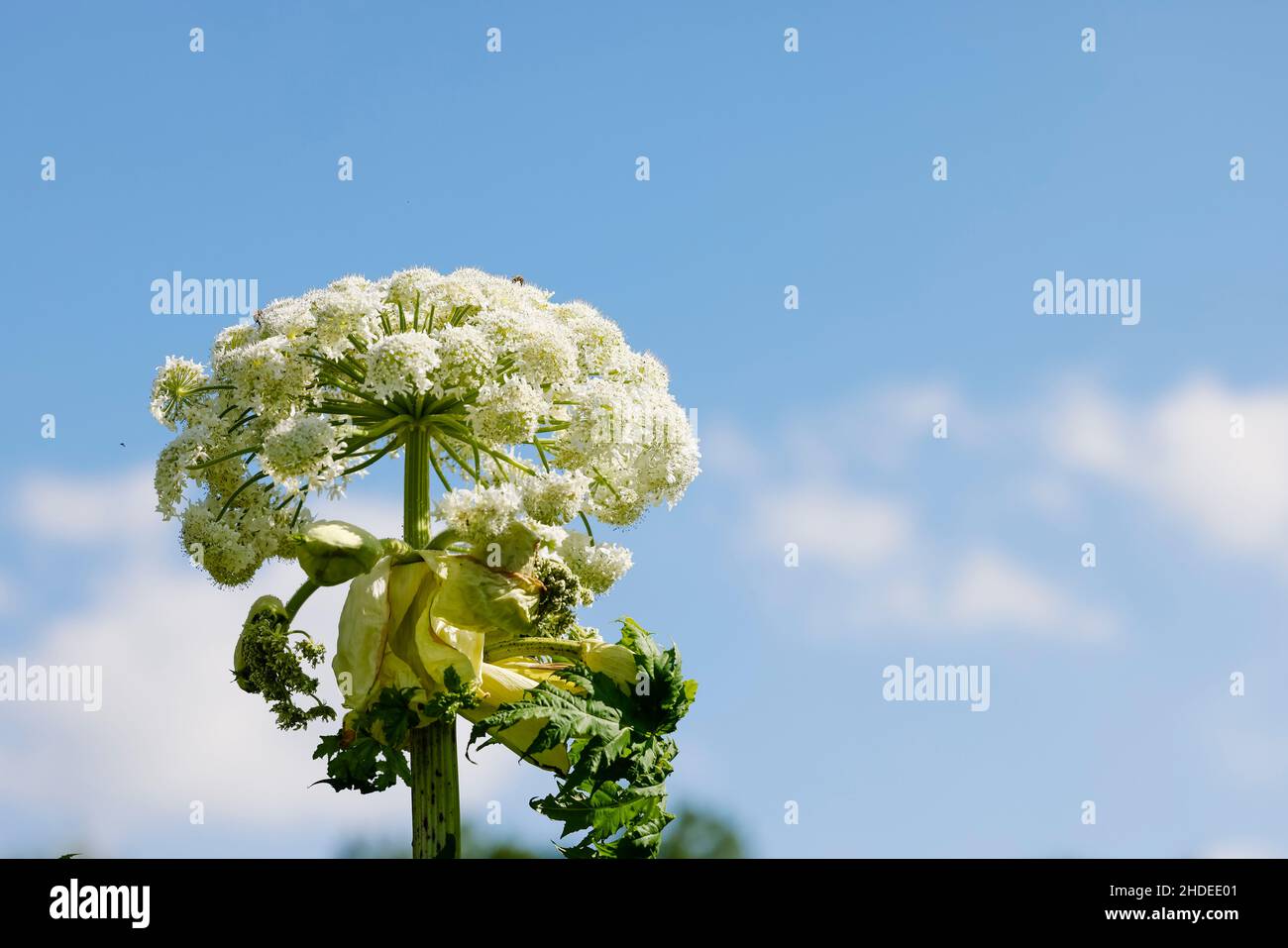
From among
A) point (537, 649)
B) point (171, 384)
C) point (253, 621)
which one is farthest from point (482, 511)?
point (171, 384)

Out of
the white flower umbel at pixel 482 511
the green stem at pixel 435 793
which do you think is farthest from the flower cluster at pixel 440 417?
the green stem at pixel 435 793

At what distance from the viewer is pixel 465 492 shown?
5.75m

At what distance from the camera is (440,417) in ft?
19.6

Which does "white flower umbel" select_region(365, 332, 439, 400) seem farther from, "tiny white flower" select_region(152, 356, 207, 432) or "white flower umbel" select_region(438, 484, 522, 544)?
"tiny white flower" select_region(152, 356, 207, 432)

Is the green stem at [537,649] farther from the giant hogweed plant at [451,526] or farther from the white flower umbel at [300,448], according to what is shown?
the white flower umbel at [300,448]

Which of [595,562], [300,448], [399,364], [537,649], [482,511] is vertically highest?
[399,364]

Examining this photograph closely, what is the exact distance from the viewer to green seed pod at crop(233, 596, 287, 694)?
5919mm

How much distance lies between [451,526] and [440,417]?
0.50 metres

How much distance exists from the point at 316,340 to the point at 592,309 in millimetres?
1445

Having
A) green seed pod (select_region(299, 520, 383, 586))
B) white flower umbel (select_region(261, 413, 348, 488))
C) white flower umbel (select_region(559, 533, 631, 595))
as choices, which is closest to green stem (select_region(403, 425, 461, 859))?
green seed pod (select_region(299, 520, 383, 586))

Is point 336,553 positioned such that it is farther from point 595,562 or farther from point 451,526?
point 595,562

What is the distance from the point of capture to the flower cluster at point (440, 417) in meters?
5.71
